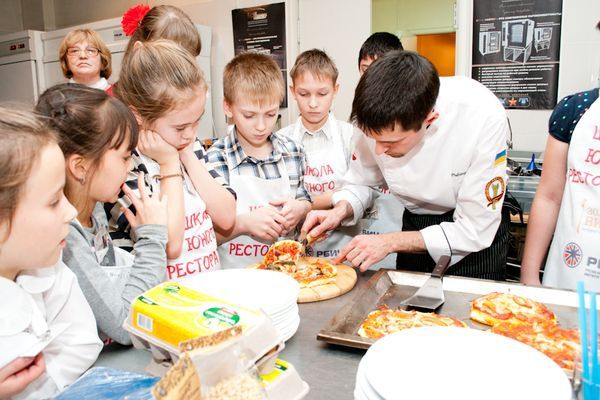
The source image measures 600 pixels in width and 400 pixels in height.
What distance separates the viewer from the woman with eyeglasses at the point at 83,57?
307 cm

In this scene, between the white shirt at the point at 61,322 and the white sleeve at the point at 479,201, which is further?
the white sleeve at the point at 479,201

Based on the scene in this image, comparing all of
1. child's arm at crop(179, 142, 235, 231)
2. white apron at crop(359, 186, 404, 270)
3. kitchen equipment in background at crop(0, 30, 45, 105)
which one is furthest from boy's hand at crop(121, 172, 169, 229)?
kitchen equipment in background at crop(0, 30, 45, 105)

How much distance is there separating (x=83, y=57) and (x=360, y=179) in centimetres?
208

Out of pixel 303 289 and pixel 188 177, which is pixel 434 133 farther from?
pixel 188 177

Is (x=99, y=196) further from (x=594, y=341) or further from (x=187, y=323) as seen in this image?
(x=594, y=341)

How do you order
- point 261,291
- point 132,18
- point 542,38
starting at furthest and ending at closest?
1. point 542,38
2. point 132,18
3. point 261,291

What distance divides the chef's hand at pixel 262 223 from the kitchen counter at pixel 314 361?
24.5 inches

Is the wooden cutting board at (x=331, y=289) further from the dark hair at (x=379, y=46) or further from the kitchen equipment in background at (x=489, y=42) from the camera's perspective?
the kitchen equipment in background at (x=489, y=42)

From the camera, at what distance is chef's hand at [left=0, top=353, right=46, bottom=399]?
76cm

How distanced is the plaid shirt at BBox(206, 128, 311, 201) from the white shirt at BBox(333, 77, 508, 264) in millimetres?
488

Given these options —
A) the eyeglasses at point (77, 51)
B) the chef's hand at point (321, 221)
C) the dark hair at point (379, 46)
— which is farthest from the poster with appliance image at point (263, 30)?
the chef's hand at point (321, 221)

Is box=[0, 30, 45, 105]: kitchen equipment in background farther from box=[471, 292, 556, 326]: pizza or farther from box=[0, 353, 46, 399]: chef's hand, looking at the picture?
box=[471, 292, 556, 326]: pizza

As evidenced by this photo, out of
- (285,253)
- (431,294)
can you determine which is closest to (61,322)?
(285,253)

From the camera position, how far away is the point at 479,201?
5.44 ft
